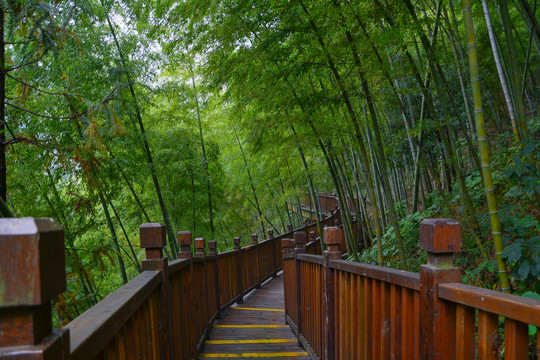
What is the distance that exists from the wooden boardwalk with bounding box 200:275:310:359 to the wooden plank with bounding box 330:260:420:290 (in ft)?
5.89

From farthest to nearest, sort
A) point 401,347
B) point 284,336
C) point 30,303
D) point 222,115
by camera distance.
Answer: point 222,115 < point 284,336 < point 401,347 < point 30,303

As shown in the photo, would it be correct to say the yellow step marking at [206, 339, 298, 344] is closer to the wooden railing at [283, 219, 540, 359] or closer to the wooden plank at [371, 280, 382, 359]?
the wooden railing at [283, 219, 540, 359]

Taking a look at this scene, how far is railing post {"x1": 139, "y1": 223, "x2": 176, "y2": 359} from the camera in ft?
5.99

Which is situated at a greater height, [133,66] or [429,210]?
[133,66]

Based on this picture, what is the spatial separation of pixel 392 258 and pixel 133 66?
496cm

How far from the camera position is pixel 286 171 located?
9.39 meters

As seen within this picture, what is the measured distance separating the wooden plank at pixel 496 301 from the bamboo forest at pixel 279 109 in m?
0.79

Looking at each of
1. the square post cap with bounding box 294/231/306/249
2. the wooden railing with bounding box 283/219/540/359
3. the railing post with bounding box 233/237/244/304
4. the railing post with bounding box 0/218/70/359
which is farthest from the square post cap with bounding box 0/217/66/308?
the railing post with bounding box 233/237/244/304

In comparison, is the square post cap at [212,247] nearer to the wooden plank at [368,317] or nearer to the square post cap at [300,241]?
the square post cap at [300,241]

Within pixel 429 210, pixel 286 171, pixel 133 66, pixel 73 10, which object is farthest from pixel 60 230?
pixel 286 171

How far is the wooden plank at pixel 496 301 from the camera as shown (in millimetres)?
869

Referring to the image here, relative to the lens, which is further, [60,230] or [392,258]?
[392,258]

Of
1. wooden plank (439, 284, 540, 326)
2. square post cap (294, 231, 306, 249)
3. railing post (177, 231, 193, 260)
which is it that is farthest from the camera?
square post cap (294, 231, 306, 249)

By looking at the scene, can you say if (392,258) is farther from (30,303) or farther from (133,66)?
(30,303)
